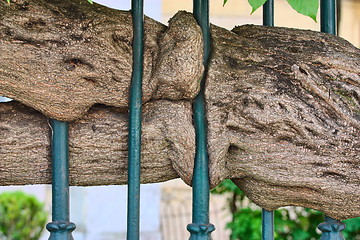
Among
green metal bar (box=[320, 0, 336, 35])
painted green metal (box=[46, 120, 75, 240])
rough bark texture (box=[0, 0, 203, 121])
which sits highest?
green metal bar (box=[320, 0, 336, 35])

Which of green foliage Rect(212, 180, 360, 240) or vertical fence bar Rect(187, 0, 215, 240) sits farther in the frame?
green foliage Rect(212, 180, 360, 240)

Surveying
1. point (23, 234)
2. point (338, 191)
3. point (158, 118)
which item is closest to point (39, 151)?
point (158, 118)

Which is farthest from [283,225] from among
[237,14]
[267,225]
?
[237,14]

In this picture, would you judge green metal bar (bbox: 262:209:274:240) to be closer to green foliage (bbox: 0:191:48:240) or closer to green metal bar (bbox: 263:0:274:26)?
green metal bar (bbox: 263:0:274:26)

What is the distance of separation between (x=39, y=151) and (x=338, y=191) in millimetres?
633

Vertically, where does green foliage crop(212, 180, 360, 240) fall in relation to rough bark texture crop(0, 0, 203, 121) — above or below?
below

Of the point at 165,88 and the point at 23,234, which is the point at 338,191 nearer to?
the point at 165,88

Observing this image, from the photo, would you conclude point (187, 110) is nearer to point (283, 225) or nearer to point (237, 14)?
point (283, 225)

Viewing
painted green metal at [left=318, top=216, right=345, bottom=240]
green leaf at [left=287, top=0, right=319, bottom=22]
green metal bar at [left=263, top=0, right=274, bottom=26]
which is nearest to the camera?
green leaf at [left=287, top=0, right=319, bottom=22]

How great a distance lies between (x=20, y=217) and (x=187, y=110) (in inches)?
161

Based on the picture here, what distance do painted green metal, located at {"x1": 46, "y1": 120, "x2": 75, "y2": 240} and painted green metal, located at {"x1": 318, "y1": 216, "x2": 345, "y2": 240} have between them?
568 mm

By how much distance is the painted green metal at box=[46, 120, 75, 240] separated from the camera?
128 centimetres

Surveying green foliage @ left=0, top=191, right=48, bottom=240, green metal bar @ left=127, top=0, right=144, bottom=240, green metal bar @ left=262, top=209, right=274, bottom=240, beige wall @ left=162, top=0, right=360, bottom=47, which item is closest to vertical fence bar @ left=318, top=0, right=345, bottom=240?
green metal bar @ left=262, top=209, right=274, bottom=240

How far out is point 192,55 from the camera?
1.30 metres
